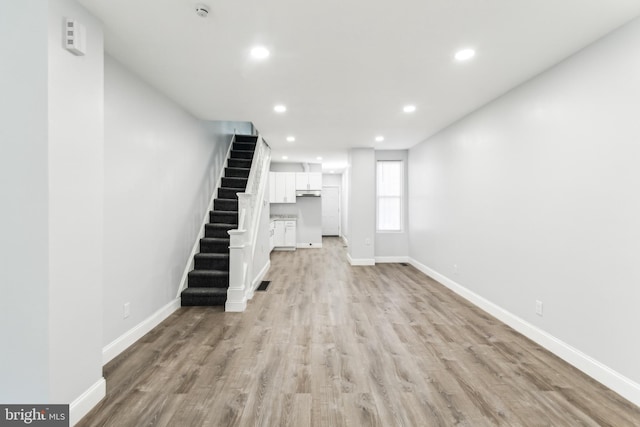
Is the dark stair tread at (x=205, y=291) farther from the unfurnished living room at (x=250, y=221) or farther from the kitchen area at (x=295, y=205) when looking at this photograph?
the kitchen area at (x=295, y=205)

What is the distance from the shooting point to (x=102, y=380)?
6.15 feet

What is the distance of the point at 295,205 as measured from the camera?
8680mm

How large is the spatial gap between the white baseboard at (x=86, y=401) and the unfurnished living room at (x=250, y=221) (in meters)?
0.01

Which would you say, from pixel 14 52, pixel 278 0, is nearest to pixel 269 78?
pixel 278 0

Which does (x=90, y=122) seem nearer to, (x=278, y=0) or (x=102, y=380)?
(x=278, y=0)

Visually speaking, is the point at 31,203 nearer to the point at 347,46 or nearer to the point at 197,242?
the point at 347,46

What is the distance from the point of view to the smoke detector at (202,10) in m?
1.76

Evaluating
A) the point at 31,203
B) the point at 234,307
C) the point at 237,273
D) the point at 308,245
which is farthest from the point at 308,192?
the point at 31,203

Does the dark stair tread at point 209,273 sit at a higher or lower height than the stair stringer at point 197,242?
lower

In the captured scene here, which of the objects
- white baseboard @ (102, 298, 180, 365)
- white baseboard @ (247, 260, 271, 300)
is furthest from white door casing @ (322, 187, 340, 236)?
white baseboard @ (102, 298, 180, 365)

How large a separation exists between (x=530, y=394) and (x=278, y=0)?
3099mm

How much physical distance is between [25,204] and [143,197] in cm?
139

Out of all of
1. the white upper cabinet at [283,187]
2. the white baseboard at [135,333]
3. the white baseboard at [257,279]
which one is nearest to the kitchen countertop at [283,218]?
the white upper cabinet at [283,187]

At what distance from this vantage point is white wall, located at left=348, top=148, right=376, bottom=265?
6.07 m
